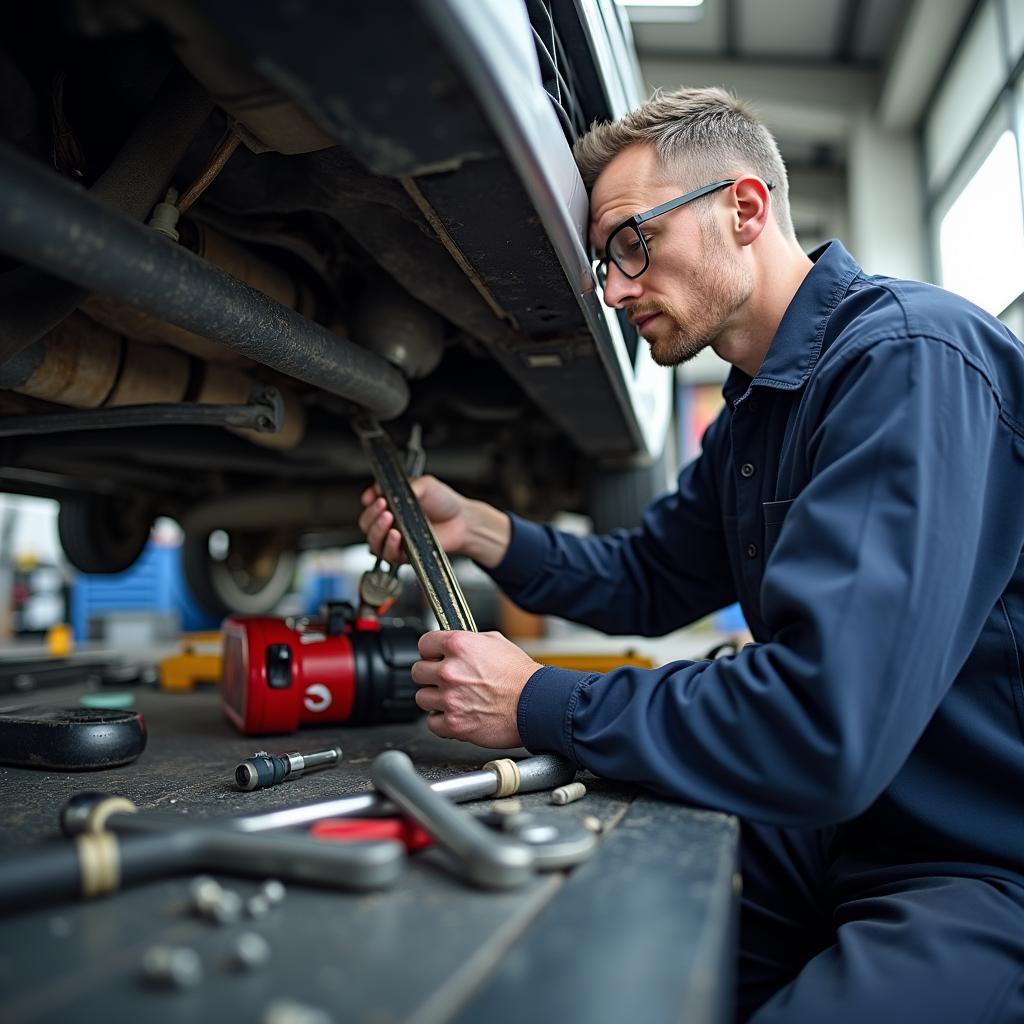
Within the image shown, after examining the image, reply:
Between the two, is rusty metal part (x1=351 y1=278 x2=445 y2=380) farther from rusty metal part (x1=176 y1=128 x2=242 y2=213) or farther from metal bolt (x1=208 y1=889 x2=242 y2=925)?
metal bolt (x1=208 y1=889 x2=242 y2=925)

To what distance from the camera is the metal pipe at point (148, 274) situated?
0.55 metres

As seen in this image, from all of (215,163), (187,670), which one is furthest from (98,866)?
(187,670)

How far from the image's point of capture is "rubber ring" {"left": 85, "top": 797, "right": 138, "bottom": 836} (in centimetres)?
57

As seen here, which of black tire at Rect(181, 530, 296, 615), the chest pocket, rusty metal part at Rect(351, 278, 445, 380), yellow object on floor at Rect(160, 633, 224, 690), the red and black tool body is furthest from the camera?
black tire at Rect(181, 530, 296, 615)

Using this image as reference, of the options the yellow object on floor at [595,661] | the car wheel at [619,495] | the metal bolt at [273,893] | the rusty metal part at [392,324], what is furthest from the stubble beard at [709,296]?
the car wheel at [619,495]

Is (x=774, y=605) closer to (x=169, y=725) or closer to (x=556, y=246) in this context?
(x=556, y=246)

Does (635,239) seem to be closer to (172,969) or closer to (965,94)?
(172,969)

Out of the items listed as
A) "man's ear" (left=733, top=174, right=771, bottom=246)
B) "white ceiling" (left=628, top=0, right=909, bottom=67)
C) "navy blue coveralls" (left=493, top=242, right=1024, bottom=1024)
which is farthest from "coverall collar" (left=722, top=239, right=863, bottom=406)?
"white ceiling" (left=628, top=0, right=909, bottom=67)

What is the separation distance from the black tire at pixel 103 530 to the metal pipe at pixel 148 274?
1.66m

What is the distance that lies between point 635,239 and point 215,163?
1.68ft

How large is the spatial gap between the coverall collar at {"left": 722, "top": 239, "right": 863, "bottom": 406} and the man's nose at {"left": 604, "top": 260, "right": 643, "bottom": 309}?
0.66ft

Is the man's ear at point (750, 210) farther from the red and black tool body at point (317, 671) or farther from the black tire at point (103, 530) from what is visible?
the black tire at point (103, 530)

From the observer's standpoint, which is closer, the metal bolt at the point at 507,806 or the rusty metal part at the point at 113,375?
the metal bolt at the point at 507,806

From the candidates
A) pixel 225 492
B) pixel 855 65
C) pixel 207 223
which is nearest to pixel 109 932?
pixel 207 223
